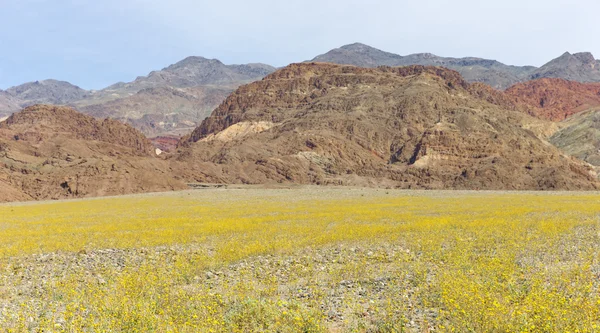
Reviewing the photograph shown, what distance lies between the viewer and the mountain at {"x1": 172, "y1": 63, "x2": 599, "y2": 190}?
6569 cm

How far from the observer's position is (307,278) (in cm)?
1078

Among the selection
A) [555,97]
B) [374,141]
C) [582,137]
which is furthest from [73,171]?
[555,97]

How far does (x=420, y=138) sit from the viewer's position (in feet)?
267

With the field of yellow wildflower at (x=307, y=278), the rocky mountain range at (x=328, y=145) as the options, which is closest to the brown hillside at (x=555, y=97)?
the rocky mountain range at (x=328, y=145)

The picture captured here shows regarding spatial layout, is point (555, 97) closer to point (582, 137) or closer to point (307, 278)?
point (582, 137)

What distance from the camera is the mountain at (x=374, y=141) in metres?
65.7

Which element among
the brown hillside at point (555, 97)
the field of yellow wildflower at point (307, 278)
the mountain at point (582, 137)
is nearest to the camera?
the field of yellow wildflower at point (307, 278)

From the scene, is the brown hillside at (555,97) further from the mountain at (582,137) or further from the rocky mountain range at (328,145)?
the rocky mountain range at (328,145)

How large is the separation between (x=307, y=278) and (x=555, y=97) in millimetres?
208979

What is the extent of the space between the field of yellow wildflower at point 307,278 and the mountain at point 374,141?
4826cm

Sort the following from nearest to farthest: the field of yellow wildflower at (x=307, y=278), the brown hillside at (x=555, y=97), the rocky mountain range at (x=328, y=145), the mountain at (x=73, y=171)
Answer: the field of yellow wildflower at (x=307, y=278) → the mountain at (x=73, y=171) → the rocky mountain range at (x=328, y=145) → the brown hillside at (x=555, y=97)

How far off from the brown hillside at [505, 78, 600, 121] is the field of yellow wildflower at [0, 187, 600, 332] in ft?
513

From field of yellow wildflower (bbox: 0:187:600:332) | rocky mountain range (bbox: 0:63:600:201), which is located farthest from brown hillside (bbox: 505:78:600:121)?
field of yellow wildflower (bbox: 0:187:600:332)

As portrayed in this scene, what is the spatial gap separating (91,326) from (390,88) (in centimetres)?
10972
